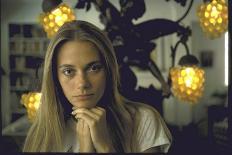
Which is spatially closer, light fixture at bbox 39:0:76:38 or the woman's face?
the woman's face

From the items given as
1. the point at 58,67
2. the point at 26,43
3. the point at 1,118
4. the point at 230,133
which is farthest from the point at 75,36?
the point at 230,133

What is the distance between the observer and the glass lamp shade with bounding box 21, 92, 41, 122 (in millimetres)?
777

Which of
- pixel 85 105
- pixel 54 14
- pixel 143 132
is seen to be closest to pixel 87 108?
pixel 85 105

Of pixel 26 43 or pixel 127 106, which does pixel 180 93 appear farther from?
pixel 26 43

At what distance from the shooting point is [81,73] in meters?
0.70

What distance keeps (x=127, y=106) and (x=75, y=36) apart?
20 centimetres

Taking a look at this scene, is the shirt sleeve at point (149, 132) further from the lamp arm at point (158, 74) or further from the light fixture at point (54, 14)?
the light fixture at point (54, 14)

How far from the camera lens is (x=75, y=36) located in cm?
68

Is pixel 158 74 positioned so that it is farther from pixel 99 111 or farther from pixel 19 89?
pixel 19 89

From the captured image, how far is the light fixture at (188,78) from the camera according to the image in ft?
2.72

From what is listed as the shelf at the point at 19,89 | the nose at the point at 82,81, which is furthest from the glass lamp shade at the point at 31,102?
the nose at the point at 82,81

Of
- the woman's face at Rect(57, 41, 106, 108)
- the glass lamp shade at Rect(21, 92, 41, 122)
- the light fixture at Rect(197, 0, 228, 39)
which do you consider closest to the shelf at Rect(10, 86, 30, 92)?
the glass lamp shade at Rect(21, 92, 41, 122)

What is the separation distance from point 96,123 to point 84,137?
0.05 meters

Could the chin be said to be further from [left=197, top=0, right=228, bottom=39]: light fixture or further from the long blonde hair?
[left=197, top=0, right=228, bottom=39]: light fixture
